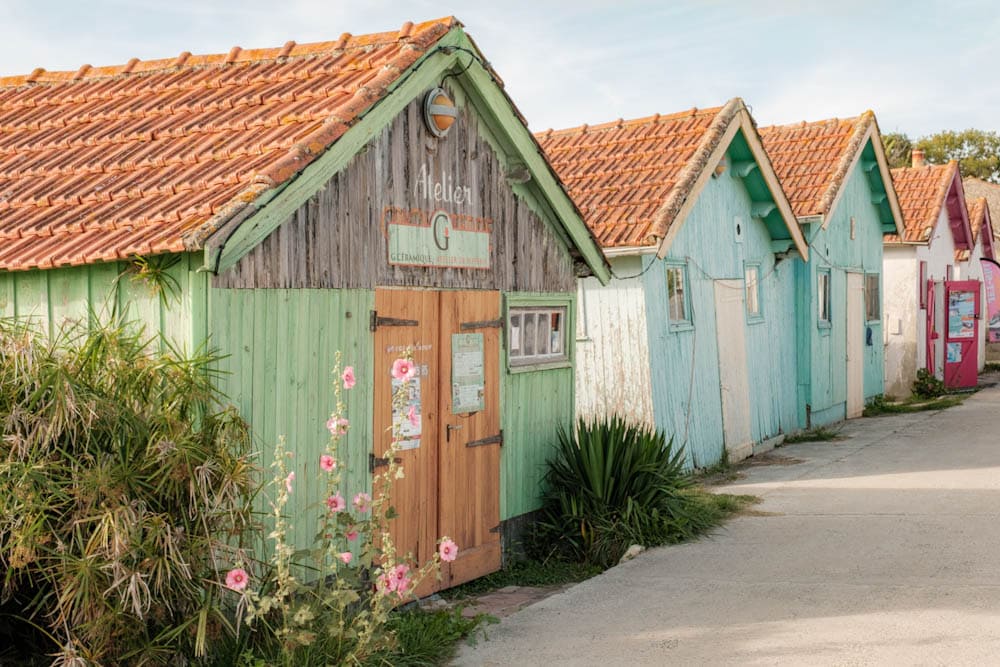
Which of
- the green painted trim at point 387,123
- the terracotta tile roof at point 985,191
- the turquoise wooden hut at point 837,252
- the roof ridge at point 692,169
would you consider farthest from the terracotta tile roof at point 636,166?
the terracotta tile roof at point 985,191

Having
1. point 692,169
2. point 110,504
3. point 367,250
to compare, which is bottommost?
point 110,504

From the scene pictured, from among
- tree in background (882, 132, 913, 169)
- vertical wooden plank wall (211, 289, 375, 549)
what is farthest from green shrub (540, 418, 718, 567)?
tree in background (882, 132, 913, 169)

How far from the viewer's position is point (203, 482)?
17.8ft

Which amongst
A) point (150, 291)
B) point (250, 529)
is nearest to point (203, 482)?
point (250, 529)

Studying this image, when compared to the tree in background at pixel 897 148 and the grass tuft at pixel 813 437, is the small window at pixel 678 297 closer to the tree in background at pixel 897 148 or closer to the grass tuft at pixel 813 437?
the grass tuft at pixel 813 437

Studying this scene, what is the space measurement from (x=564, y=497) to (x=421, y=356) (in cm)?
213

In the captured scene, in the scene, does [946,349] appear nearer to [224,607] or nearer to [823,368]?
[823,368]

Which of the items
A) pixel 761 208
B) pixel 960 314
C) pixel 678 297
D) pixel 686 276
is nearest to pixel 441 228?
pixel 678 297

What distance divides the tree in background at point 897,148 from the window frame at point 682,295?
47459 mm

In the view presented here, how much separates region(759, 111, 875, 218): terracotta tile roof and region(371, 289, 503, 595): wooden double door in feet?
33.2

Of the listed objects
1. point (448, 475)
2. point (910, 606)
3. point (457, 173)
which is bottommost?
point (910, 606)

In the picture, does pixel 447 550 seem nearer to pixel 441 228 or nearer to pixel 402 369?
pixel 402 369

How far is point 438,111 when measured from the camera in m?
8.02

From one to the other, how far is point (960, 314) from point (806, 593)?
1866cm
